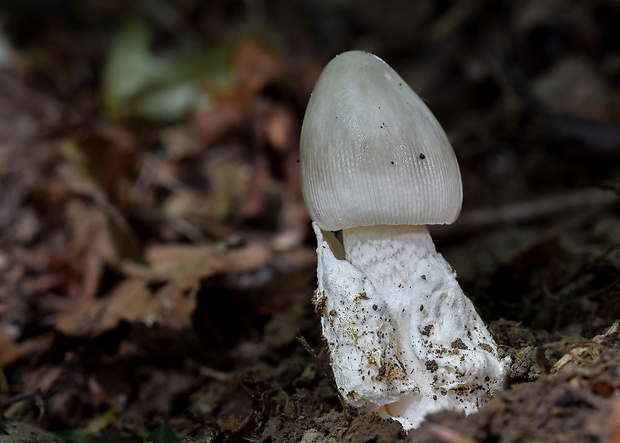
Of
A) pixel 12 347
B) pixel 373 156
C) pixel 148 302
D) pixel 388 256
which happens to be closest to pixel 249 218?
pixel 148 302

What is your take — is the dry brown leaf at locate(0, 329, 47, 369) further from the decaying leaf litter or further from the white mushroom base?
the white mushroom base

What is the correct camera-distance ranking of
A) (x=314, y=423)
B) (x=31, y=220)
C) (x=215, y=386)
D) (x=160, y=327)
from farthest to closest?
(x=31, y=220)
(x=160, y=327)
(x=215, y=386)
(x=314, y=423)

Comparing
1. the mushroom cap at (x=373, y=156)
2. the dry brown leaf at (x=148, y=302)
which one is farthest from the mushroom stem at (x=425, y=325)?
the dry brown leaf at (x=148, y=302)

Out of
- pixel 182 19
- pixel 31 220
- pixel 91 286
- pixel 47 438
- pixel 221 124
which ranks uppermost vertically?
pixel 182 19

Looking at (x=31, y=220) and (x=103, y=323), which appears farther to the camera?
(x=31, y=220)

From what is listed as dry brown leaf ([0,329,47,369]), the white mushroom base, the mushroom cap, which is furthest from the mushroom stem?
dry brown leaf ([0,329,47,369])

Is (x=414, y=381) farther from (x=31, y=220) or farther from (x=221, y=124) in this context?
(x=221, y=124)

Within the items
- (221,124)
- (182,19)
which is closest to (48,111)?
(221,124)
